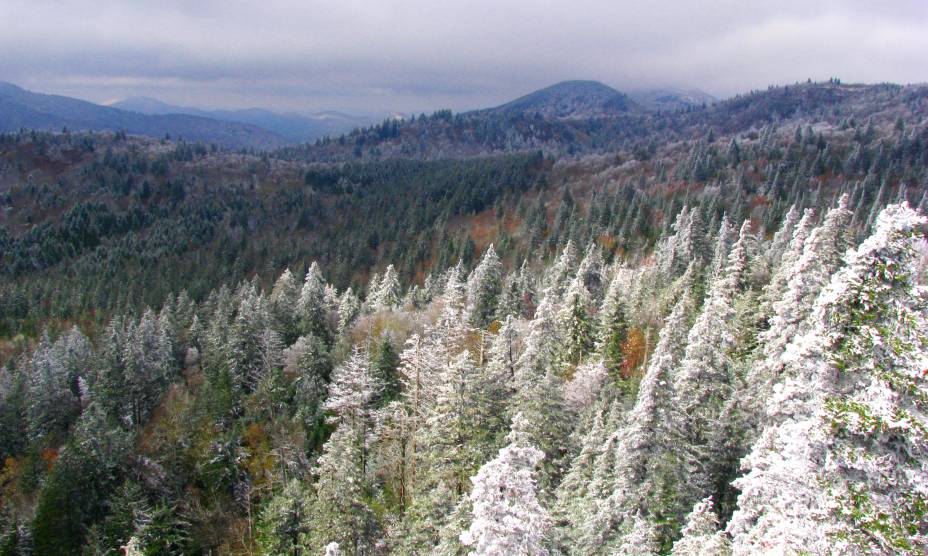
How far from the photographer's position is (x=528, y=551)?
13383 millimetres

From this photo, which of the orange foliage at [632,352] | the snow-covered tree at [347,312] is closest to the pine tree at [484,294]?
the snow-covered tree at [347,312]

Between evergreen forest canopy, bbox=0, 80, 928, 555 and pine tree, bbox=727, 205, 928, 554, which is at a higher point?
pine tree, bbox=727, 205, 928, 554

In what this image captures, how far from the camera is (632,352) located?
50.1 meters

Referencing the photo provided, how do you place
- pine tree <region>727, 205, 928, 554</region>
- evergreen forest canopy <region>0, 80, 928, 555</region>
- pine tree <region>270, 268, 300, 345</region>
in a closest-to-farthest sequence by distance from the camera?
pine tree <region>727, 205, 928, 554</region> < evergreen forest canopy <region>0, 80, 928, 555</region> < pine tree <region>270, 268, 300, 345</region>

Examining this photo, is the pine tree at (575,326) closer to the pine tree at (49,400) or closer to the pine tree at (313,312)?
the pine tree at (313,312)

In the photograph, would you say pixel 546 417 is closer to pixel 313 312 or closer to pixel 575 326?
pixel 575 326

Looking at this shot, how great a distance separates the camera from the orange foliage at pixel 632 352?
157 feet

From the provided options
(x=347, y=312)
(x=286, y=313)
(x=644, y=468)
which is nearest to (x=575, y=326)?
(x=644, y=468)

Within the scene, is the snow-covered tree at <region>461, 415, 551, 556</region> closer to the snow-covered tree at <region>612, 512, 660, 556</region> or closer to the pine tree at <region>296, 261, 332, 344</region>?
the snow-covered tree at <region>612, 512, 660, 556</region>

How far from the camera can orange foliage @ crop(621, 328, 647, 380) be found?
157ft

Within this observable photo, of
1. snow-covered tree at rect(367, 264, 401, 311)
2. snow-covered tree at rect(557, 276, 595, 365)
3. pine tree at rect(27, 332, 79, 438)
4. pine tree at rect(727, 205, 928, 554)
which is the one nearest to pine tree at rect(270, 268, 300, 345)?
snow-covered tree at rect(367, 264, 401, 311)

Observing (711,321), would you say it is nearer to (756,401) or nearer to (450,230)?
(756,401)

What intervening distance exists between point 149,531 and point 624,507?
35.5 m

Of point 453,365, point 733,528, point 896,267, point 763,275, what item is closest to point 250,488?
point 453,365
